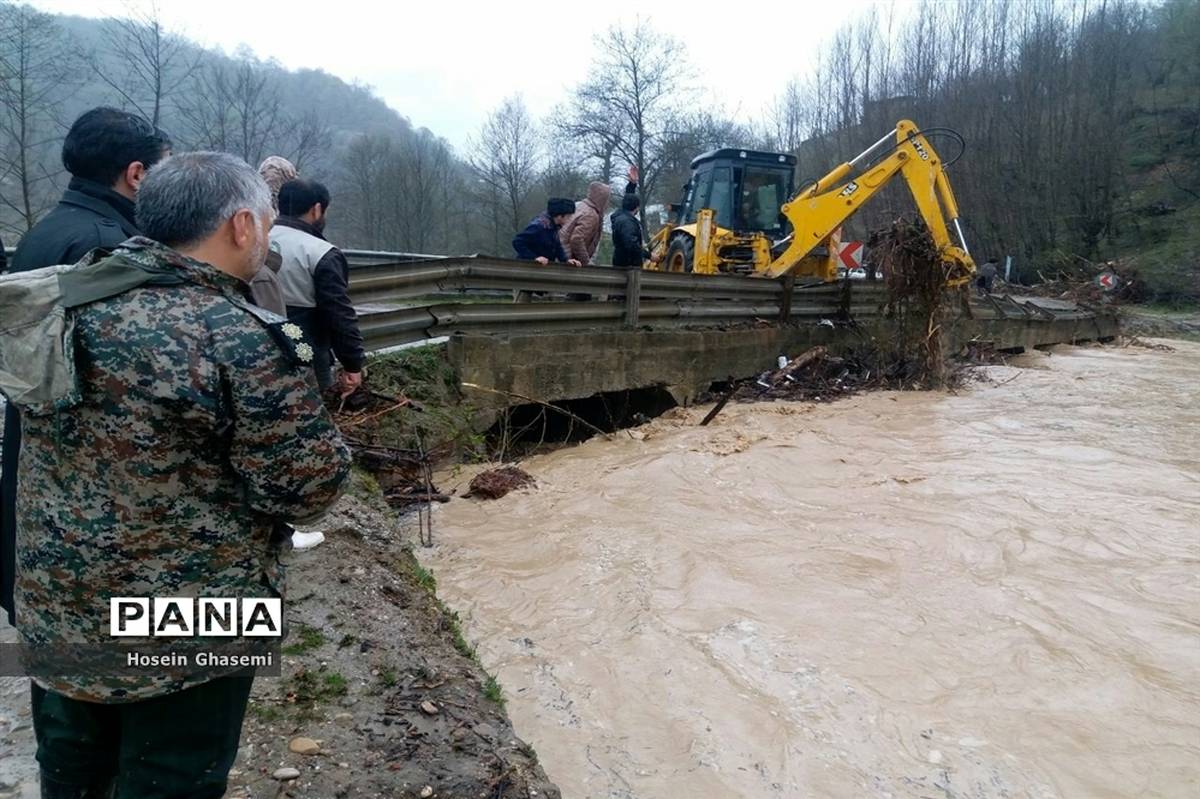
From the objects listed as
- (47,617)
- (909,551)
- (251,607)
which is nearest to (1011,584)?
(909,551)

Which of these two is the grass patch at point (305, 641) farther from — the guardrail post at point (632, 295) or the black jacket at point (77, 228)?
the guardrail post at point (632, 295)

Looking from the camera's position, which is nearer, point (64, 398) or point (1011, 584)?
point (64, 398)

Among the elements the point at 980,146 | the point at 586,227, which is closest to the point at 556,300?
the point at 586,227

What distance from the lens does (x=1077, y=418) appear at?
8867mm

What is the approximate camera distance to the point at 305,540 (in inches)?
136

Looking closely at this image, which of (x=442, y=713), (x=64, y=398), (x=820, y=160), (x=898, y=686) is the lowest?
(x=898, y=686)

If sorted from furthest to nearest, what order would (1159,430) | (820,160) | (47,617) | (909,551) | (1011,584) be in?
(820,160) → (1159,430) → (909,551) → (1011,584) → (47,617)

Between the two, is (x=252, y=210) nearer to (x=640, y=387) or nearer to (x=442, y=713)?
(x=442, y=713)

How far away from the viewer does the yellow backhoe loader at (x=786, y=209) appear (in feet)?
35.6

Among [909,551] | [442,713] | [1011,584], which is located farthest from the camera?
[909,551]

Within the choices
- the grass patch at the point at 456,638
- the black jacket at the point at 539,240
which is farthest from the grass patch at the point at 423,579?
the black jacket at the point at 539,240

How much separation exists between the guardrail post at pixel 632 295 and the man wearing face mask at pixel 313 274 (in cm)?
488

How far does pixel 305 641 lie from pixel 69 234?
5.06ft

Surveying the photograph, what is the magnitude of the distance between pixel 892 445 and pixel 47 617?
7.42 m
